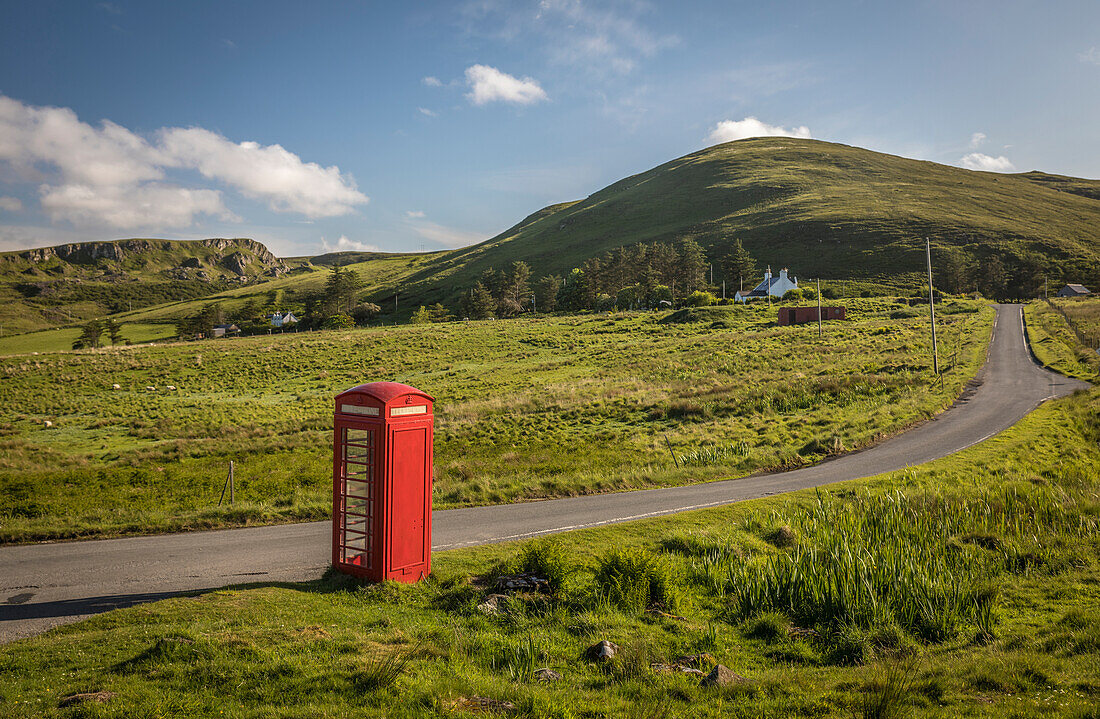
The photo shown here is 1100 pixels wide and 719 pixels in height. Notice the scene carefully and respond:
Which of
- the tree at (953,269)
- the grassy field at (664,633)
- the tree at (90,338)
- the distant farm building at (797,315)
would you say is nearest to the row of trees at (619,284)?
the tree at (953,269)

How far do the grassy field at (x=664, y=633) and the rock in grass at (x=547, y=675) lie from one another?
3.0 inches

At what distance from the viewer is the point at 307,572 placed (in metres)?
Result: 9.99

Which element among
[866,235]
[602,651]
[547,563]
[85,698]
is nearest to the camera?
[85,698]

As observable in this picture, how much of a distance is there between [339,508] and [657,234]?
173 meters

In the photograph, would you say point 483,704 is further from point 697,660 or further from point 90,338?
point 90,338

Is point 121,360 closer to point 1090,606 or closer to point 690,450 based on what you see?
point 690,450

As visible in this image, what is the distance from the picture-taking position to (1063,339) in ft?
168

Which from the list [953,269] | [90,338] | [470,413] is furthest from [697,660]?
[90,338]

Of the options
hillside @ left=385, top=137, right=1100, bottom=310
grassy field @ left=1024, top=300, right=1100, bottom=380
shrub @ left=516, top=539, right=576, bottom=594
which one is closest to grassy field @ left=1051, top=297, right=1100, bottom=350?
grassy field @ left=1024, top=300, right=1100, bottom=380

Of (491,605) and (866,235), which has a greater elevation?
(866,235)

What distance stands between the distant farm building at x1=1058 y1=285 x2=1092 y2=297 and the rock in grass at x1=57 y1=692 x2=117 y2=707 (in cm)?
13494

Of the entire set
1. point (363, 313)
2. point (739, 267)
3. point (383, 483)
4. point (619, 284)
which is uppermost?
point (739, 267)

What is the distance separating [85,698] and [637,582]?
21.0 feet

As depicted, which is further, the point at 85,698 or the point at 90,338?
the point at 90,338
